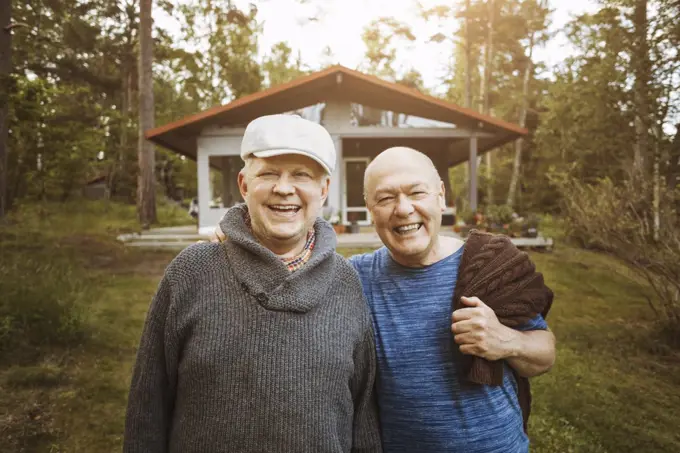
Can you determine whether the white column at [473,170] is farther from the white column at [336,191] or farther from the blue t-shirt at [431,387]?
the blue t-shirt at [431,387]

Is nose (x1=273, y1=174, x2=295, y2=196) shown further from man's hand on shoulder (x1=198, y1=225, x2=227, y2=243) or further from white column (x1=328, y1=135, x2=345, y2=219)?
white column (x1=328, y1=135, x2=345, y2=219)

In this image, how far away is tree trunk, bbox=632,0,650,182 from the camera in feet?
18.2

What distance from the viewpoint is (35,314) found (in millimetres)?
5066

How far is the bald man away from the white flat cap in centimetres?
37

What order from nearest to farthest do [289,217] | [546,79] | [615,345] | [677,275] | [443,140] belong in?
1. [289,217]
2. [677,275]
3. [615,345]
4. [443,140]
5. [546,79]

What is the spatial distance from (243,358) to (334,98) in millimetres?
13509

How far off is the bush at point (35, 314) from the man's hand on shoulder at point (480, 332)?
462 centimetres

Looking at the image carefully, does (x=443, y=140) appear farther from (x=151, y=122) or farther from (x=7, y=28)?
(x=7, y=28)

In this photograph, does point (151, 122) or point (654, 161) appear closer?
point (654, 161)

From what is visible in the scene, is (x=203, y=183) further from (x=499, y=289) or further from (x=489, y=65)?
(x=489, y=65)

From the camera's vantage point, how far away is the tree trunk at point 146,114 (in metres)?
16.3

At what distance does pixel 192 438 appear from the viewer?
1.52 meters

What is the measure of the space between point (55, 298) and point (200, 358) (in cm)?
492

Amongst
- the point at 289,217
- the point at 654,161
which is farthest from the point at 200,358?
the point at 654,161
